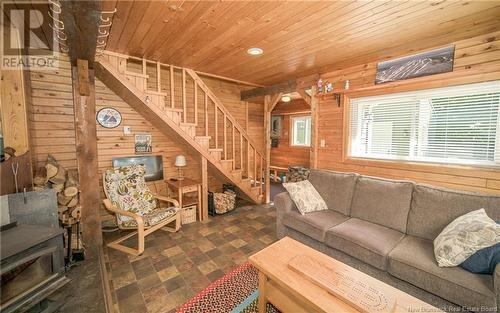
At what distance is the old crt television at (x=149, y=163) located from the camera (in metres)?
3.51

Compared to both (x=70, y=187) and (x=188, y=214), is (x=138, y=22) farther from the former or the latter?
(x=188, y=214)

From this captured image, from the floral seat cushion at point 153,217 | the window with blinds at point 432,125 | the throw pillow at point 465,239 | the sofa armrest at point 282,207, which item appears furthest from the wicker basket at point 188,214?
the throw pillow at point 465,239

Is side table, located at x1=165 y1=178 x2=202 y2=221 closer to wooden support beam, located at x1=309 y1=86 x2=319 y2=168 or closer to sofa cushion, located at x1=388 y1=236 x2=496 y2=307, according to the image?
wooden support beam, located at x1=309 y1=86 x2=319 y2=168

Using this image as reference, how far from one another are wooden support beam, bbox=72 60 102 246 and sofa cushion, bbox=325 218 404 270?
Answer: 2.77m

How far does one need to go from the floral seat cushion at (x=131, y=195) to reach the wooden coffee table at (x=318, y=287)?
1817 mm

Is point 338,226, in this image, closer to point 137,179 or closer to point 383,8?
point 383,8

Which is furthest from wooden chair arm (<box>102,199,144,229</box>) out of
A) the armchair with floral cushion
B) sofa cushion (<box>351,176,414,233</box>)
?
sofa cushion (<box>351,176,414,233</box>)

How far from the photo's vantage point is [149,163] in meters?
3.76

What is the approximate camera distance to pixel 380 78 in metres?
2.81

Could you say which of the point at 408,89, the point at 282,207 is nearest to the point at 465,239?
the point at 282,207

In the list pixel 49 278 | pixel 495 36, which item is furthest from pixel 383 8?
pixel 49 278

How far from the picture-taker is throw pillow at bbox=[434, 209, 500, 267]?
153 cm

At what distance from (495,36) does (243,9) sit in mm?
2472

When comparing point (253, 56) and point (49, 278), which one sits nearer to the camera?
point (49, 278)
